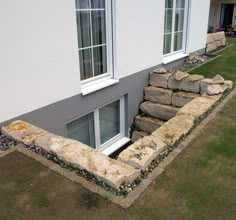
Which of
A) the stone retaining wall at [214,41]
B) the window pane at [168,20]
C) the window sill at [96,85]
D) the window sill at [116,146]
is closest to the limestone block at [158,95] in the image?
Answer: the window sill at [116,146]

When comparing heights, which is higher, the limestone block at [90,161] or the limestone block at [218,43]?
the limestone block at [218,43]

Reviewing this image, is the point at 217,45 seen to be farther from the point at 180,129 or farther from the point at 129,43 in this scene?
the point at 180,129

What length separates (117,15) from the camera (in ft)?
16.8

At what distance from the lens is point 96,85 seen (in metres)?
5.12

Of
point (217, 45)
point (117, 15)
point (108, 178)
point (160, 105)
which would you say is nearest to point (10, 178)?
point (108, 178)

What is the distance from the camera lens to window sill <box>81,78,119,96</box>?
16.0 feet

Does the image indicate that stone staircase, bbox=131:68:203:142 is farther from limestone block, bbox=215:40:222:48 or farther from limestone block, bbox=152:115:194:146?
limestone block, bbox=215:40:222:48

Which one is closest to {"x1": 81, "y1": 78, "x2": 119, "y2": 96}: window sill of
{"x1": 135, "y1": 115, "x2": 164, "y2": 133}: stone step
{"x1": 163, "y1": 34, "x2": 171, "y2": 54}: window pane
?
{"x1": 135, "y1": 115, "x2": 164, "y2": 133}: stone step

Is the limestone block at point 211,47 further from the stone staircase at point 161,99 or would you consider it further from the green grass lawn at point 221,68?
the stone staircase at point 161,99

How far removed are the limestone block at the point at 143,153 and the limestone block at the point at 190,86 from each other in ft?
9.60

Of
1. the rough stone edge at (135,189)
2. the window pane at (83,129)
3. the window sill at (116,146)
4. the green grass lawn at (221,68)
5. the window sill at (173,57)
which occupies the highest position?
the window sill at (173,57)

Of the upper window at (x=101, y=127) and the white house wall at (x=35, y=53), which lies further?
the upper window at (x=101, y=127)

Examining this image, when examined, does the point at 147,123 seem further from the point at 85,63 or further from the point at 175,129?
the point at 175,129

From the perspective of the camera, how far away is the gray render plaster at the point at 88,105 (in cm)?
427
